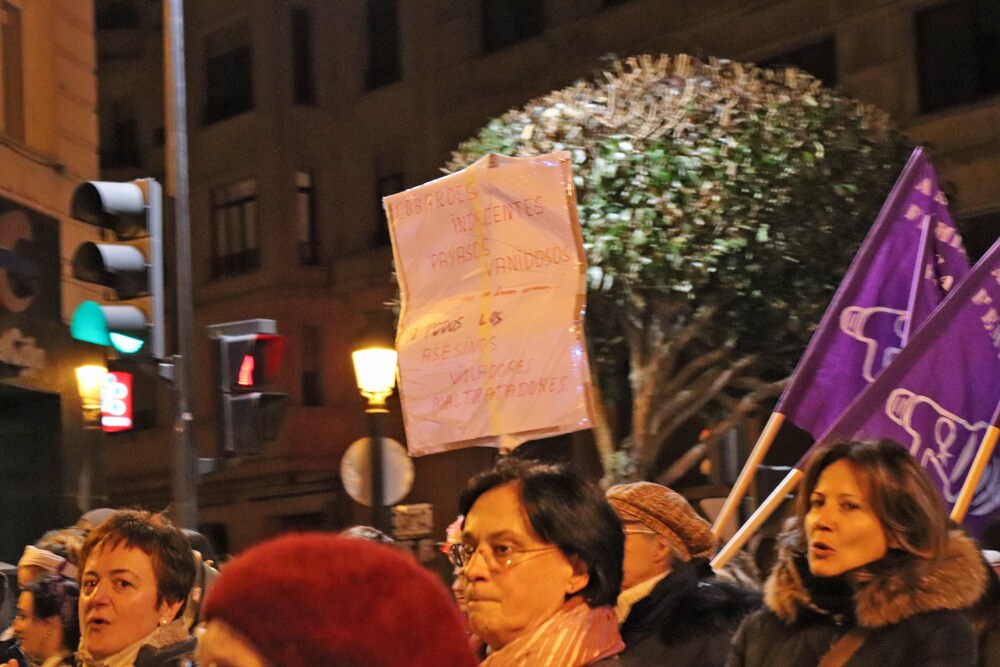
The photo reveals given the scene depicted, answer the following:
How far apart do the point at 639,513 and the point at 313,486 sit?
2634 centimetres

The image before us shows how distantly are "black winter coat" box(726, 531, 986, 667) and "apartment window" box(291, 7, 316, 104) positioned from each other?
93.8ft

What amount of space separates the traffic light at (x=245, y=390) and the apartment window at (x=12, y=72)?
24.0 ft

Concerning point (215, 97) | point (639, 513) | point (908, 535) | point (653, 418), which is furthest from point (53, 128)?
point (215, 97)

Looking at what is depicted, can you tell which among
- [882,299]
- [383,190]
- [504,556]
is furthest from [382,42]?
[504,556]

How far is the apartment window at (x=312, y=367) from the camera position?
31141 millimetres

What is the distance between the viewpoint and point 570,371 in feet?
18.5

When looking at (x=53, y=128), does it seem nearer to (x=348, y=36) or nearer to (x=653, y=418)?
(x=653, y=418)

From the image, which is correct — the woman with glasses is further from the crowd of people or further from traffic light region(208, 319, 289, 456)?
traffic light region(208, 319, 289, 456)

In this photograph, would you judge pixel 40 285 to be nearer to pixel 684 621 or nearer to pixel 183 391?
pixel 183 391

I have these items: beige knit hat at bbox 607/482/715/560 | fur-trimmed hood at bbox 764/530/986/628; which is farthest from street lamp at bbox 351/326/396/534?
fur-trimmed hood at bbox 764/530/986/628

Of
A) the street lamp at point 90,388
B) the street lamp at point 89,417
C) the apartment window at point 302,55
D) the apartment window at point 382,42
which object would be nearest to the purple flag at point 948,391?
the street lamp at point 89,417

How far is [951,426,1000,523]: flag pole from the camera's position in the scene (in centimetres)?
607

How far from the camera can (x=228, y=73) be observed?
3253 cm

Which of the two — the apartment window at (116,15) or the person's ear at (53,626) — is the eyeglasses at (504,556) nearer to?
the person's ear at (53,626)
